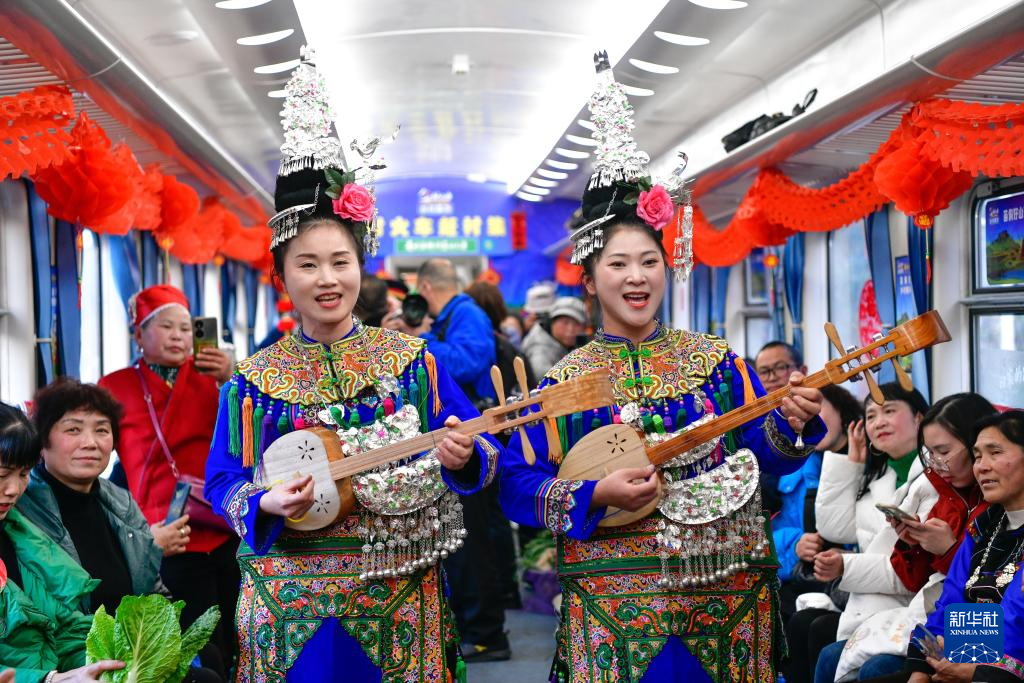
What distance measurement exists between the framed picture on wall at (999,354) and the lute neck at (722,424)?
317cm

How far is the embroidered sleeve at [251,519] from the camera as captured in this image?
2.57 m

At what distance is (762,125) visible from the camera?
643 cm

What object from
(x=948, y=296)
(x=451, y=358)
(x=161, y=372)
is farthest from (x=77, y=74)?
(x=948, y=296)

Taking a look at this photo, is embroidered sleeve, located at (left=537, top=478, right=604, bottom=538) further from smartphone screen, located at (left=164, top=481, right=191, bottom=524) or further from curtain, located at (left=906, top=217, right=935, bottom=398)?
curtain, located at (left=906, top=217, right=935, bottom=398)

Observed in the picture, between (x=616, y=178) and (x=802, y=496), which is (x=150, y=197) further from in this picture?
(x=616, y=178)

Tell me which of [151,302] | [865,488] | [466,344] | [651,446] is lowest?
[865,488]

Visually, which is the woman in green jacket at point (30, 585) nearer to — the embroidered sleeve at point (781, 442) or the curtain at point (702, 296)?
the embroidered sleeve at point (781, 442)

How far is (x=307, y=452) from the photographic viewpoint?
8.64 ft

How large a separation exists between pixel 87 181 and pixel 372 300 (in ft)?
5.05

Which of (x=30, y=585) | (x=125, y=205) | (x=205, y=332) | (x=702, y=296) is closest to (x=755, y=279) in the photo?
(x=702, y=296)

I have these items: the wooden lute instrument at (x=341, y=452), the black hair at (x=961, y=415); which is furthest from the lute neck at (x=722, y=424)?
the black hair at (x=961, y=415)

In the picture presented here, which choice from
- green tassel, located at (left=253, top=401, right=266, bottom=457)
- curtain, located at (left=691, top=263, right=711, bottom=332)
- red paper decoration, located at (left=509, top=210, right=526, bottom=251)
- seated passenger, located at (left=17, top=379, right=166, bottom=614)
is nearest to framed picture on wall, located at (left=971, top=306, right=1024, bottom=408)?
green tassel, located at (left=253, top=401, right=266, bottom=457)

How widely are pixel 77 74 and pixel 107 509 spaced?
182 centimetres

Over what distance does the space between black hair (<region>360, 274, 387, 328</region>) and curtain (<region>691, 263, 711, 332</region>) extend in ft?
21.7
